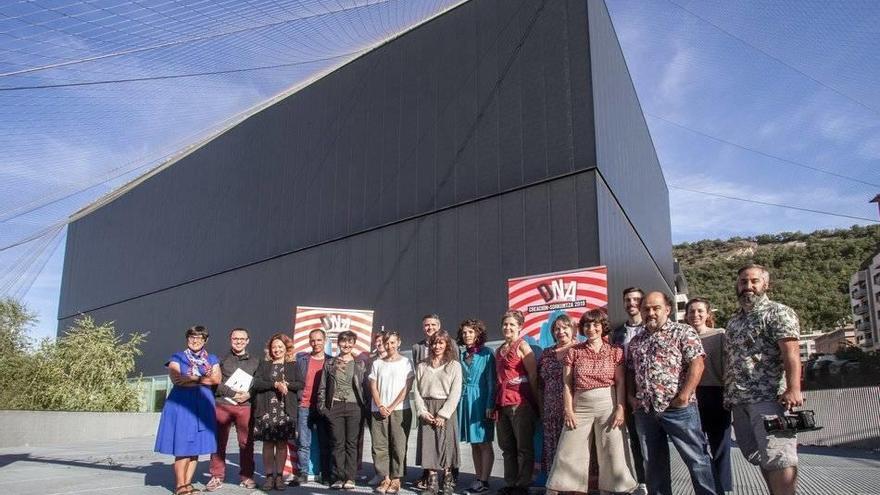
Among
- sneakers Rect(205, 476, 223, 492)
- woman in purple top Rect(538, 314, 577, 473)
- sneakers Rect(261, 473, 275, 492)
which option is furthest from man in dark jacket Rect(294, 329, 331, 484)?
woman in purple top Rect(538, 314, 577, 473)

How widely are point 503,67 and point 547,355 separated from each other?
1225 cm

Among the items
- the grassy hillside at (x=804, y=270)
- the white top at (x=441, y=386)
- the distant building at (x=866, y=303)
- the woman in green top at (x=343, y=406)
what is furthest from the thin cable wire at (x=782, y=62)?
the distant building at (x=866, y=303)

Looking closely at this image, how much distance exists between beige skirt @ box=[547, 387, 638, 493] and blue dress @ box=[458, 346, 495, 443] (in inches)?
47.0

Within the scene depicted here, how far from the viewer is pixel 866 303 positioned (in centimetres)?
7738

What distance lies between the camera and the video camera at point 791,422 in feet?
9.96

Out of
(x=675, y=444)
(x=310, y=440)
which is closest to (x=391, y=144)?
(x=310, y=440)

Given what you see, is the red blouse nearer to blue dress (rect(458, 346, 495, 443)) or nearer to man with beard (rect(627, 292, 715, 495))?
blue dress (rect(458, 346, 495, 443))

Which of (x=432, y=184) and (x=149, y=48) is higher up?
(x=432, y=184)

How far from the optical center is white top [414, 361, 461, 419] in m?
5.19

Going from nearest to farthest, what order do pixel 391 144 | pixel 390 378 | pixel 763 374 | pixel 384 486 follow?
pixel 763 374 < pixel 384 486 < pixel 390 378 < pixel 391 144

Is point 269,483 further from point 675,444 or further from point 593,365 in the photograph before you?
point 675,444

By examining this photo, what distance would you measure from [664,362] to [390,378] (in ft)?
8.46

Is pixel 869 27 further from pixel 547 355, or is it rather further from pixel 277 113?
pixel 277 113

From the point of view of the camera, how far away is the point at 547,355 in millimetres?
5141
